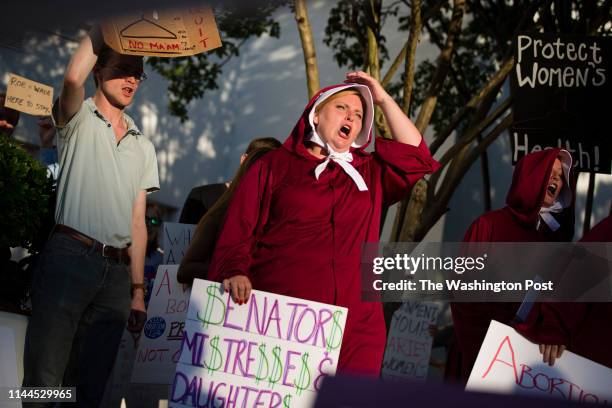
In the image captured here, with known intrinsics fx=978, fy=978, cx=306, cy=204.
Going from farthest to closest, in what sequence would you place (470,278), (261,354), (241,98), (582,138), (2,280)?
(241,98)
(582,138)
(470,278)
(2,280)
(261,354)

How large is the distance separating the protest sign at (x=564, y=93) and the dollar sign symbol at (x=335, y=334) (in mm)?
3644

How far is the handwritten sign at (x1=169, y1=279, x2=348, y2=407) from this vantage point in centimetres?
345

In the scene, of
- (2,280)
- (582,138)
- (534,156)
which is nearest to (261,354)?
(2,280)

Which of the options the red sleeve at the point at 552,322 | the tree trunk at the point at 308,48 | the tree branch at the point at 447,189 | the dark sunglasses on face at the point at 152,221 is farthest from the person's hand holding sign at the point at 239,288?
the tree branch at the point at 447,189

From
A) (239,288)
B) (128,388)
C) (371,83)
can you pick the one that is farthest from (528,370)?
(128,388)

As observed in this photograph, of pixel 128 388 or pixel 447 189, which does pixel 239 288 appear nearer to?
pixel 128 388

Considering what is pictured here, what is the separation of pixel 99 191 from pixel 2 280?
0.73m

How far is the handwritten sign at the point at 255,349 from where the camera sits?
136 inches

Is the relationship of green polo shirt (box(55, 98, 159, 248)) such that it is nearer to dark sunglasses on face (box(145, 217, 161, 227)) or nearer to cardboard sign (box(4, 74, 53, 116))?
cardboard sign (box(4, 74, 53, 116))

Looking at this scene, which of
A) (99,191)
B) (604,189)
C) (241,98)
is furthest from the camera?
(241,98)

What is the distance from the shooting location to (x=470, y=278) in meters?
4.88

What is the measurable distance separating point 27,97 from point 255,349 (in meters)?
2.34

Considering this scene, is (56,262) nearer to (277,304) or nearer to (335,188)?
(277,304)

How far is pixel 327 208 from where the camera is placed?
364 centimetres
